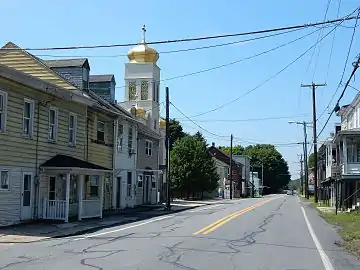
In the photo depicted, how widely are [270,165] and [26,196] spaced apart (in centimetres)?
14978

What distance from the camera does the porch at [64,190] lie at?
24.5 m

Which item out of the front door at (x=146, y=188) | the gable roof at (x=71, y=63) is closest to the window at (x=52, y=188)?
the gable roof at (x=71, y=63)

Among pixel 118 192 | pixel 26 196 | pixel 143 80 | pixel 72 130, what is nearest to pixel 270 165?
pixel 143 80

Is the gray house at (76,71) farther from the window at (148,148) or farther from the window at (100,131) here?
the window at (148,148)

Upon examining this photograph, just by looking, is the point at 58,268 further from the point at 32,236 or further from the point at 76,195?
the point at 76,195

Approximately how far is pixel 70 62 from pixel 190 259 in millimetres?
21924

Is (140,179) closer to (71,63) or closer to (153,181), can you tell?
(153,181)

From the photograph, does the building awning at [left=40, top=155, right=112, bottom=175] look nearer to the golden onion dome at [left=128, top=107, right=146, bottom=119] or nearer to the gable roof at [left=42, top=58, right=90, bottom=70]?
the gable roof at [left=42, top=58, right=90, bottom=70]

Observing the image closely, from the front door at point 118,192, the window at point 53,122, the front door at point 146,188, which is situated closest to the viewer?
the window at point 53,122

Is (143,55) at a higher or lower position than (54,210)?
higher

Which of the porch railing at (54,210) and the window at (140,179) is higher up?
the window at (140,179)

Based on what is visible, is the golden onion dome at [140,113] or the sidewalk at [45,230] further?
the golden onion dome at [140,113]

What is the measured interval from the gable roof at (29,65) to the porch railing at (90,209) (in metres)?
6.72

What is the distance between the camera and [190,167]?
216ft
